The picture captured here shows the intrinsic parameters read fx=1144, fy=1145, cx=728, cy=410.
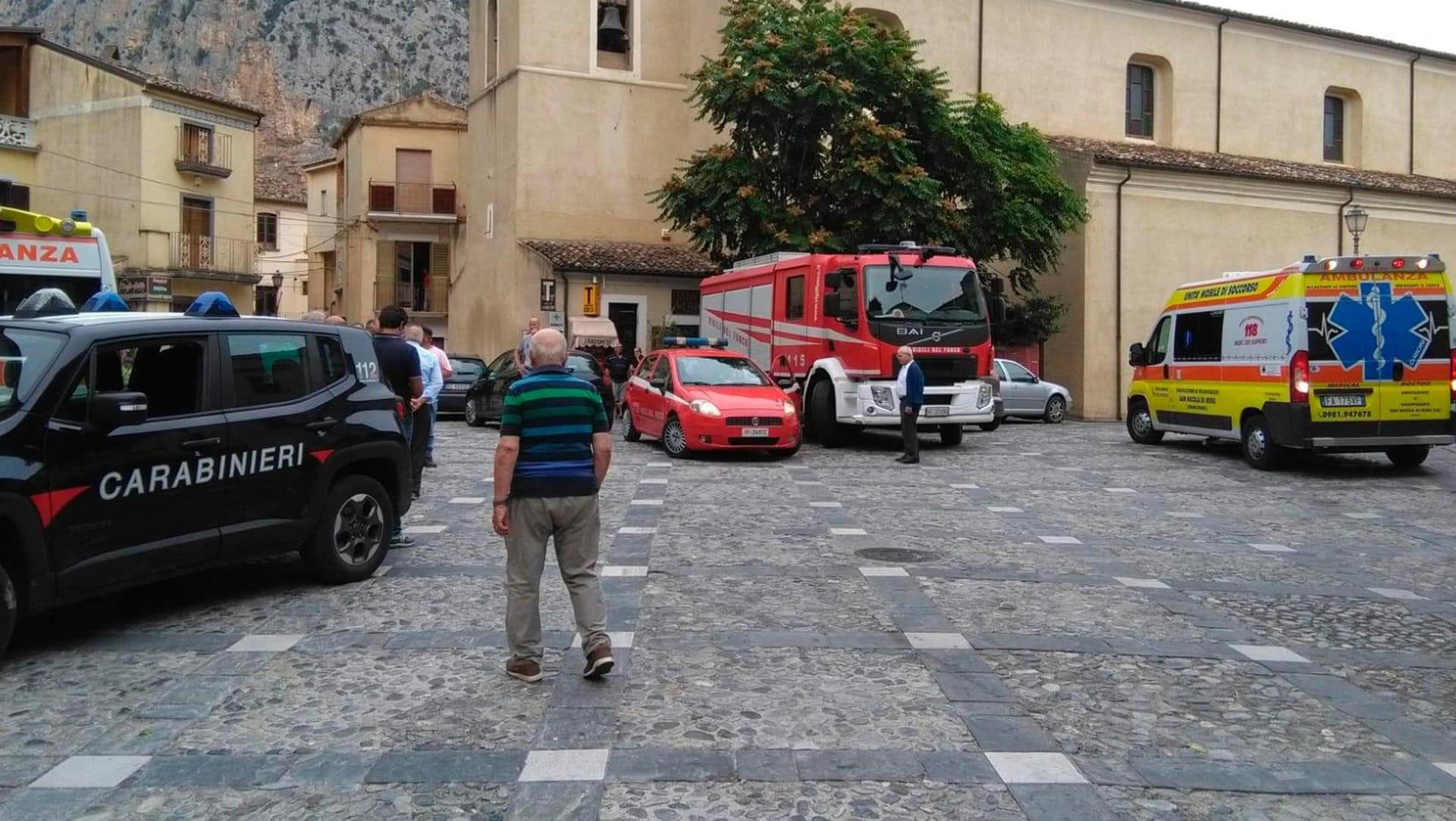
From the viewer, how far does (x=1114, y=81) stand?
34.5 m

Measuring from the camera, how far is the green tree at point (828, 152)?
22969 mm

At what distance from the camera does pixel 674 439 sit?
16203 mm

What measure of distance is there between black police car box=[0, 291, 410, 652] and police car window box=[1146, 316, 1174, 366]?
13.2 m

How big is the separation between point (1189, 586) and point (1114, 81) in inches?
1180

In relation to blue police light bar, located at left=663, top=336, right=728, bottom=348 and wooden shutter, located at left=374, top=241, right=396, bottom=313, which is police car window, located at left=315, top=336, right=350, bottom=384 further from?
wooden shutter, located at left=374, top=241, right=396, bottom=313

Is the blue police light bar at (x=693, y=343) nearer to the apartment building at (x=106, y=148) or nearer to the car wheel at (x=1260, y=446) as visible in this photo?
the car wheel at (x=1260, y=446)

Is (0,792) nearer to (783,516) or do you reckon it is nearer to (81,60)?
(783,516)

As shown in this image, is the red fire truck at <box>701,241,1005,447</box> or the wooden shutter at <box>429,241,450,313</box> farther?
the wooden shutter at <box>429,241,450,313</box>

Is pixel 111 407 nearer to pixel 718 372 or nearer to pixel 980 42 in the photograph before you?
pixel 718 372

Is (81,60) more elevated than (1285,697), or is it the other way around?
(81,60)

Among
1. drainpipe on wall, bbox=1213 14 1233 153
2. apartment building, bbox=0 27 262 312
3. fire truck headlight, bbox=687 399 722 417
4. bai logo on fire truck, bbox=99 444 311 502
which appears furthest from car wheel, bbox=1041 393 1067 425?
apartment building, bbox=0 27 262 312

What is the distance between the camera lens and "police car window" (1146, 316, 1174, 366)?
17.6 m

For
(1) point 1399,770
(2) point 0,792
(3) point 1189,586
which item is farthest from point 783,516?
(2) point 0,792

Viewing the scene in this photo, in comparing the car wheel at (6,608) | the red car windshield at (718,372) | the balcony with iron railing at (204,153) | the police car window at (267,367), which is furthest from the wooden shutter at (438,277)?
the car wheel at (6,608)
